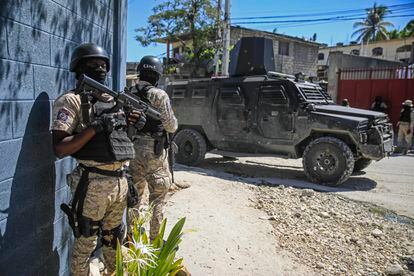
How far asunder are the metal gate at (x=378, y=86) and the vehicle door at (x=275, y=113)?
30.4 ft

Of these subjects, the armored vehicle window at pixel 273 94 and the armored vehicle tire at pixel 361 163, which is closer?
the armored vehicle window at pixel 273 94

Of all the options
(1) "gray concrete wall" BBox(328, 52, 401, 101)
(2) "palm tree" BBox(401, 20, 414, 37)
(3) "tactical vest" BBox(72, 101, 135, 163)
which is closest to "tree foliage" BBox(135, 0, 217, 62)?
(1) "gray concrete wall" BBox(328, 52, 401, 101)

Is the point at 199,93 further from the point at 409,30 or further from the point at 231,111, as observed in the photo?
the point at 409,30

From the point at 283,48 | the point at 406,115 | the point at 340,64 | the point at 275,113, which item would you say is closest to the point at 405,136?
the point at 406,115

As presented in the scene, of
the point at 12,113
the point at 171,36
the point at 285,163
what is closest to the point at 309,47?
the point at 171,36

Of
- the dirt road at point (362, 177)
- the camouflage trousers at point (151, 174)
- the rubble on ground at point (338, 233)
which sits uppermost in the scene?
the camouflage trousers at point (151, 174)

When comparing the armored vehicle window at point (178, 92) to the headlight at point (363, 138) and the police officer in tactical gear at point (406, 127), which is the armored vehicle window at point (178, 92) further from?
the police officer in tactical gear at point (406, 127)

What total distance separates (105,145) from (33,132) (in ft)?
1.41

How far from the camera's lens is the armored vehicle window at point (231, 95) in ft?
24.1

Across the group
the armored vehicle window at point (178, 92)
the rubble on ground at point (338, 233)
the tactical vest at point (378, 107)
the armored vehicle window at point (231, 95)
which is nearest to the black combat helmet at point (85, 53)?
the rubble on ground at point (338, 233)

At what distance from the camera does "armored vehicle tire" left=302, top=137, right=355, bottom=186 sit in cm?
620

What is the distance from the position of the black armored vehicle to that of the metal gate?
7999 mm

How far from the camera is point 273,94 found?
274 inches

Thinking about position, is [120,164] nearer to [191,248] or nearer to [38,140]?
[38,140]
